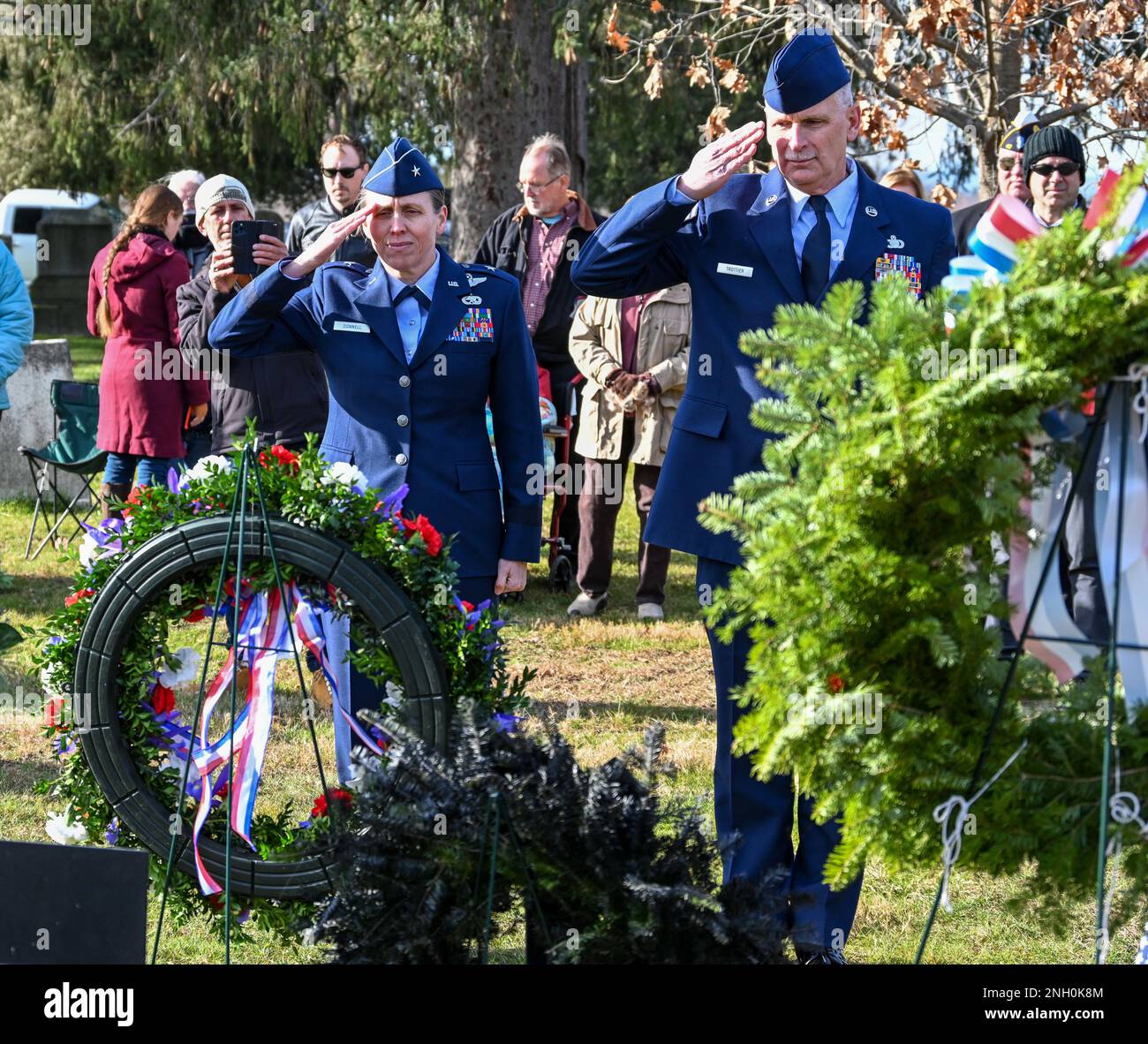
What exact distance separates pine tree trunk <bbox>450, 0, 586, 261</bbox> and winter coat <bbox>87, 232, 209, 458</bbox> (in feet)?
20.9

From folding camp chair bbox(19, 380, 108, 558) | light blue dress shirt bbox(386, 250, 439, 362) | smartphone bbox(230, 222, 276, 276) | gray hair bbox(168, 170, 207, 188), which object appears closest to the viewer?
light blue dress shirt bbox(386, 250, 439, 362)

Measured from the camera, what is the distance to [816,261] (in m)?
3.98

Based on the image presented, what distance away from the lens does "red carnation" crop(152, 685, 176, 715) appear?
416cm

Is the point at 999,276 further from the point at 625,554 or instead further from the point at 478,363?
the point at 625,554

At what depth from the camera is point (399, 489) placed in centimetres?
419

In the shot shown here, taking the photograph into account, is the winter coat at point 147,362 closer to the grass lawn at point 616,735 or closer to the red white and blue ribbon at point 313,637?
the grass lawn at point 616,735

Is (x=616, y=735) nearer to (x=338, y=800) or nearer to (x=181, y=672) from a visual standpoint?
(x=181, y=672)

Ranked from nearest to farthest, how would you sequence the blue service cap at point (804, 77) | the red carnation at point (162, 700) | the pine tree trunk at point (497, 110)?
the blue service cap at point (804, 77) < the red carnation at point (162, 700) < the pine tree trunk at point (497, 110)

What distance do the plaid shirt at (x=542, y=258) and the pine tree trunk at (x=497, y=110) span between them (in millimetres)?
5686

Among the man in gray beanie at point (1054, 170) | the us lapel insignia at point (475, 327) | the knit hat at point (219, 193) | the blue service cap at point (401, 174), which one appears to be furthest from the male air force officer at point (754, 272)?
the knit hat at point (219, 193)

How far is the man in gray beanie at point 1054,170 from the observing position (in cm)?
629

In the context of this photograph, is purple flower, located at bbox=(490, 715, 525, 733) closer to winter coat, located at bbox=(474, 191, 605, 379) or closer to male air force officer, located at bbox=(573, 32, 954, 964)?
male air force officer, located at bbox=(573, 32, 954, 964)

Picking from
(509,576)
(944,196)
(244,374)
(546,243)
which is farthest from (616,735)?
(944,196)

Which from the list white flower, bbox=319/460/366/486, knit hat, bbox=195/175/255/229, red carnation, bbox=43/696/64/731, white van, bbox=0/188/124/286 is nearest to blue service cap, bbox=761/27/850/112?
white flower, bbox=319/460/366/486
